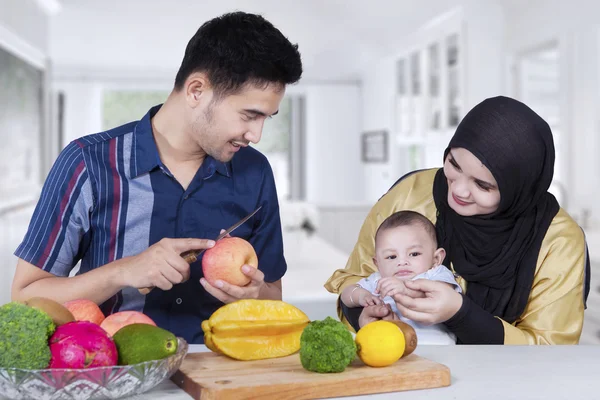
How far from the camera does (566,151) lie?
496 cm

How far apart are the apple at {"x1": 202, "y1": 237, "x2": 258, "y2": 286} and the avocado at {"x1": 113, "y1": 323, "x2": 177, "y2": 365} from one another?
38 centimetres

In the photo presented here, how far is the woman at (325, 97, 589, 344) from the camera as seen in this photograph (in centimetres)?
161

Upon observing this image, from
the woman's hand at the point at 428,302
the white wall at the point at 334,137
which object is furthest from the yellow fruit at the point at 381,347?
the white wall at the point at 334,137

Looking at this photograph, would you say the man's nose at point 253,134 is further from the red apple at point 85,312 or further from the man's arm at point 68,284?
the red apple at point 85,312

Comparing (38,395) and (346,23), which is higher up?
(346,23)

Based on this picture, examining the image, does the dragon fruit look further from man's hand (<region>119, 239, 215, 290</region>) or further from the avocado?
man's hand (<region>119, 239, 215, 290</region>)

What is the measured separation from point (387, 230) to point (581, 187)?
354 centimetres

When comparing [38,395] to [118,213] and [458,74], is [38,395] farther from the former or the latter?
[458,74]

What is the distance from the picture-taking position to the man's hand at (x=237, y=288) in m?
1.45

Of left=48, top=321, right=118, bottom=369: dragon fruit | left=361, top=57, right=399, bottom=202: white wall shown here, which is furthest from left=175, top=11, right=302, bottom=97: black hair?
left=361, top=57, right=399, bottom=202: white wall

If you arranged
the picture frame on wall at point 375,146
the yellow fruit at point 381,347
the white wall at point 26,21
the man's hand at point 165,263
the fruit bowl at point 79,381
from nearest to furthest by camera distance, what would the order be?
the fruit bowl at point 79,381 → the yellow fruit at point 381,347 → the man's hand at point 165,263 → the white wall at point 26,21 → the picture frame on wall at point 375,146

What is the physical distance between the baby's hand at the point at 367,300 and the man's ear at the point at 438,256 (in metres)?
0.19

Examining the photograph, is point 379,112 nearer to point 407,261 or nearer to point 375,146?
point 375,146

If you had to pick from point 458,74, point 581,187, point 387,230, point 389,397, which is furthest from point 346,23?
point 389,397
